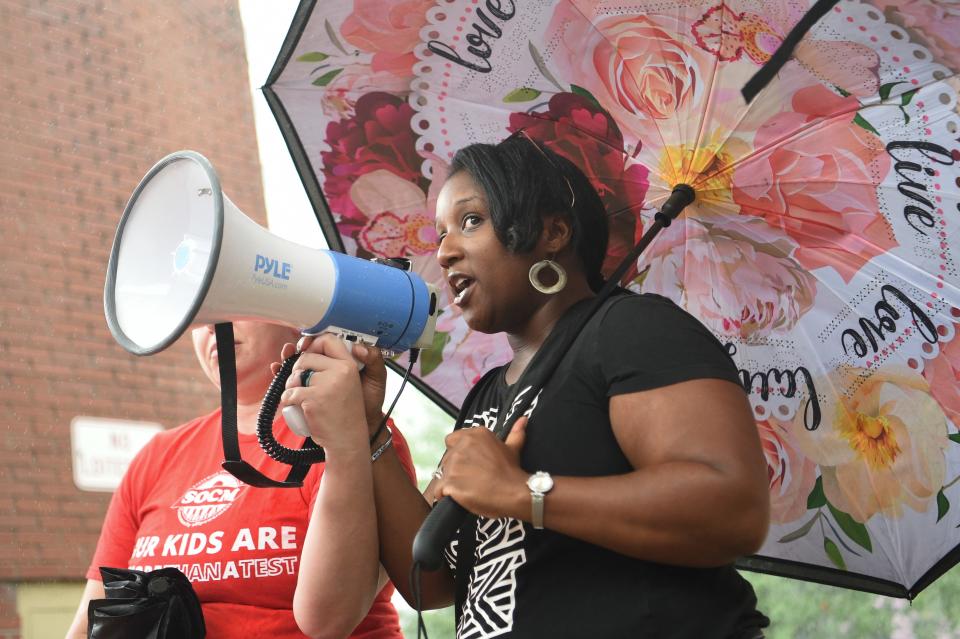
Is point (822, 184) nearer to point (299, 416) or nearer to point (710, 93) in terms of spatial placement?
point (710, 93)

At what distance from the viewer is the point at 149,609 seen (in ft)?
6.52

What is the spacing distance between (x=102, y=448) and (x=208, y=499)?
10.4ft

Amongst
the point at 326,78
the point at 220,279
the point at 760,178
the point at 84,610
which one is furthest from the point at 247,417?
the point at 760,178

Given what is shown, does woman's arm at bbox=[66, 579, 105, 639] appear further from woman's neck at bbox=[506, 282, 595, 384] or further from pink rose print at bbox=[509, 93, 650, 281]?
pink rose print at bbox=[509, 93, 650, 281]

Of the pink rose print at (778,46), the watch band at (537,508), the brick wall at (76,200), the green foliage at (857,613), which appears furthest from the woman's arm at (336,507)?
the green foliage at (857,613)

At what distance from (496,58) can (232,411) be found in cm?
87

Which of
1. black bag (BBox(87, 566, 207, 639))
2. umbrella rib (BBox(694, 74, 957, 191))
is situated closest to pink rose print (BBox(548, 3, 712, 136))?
umbrella rib (BBox(694, 74, 957, 191))

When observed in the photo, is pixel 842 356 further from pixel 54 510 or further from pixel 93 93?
pixel 93 93

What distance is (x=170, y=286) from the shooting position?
1.68 meters

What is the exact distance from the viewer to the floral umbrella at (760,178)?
180cm

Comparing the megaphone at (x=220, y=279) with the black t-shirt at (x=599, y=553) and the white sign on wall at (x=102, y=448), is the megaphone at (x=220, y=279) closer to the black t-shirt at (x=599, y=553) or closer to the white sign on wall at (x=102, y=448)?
the black t-shirt at (x=599, y=553)

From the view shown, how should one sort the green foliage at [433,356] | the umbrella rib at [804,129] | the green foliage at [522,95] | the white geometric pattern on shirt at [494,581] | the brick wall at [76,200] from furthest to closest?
the brick wall at [76,200] → the green foliage at [433,356] → the green foliage at [522,95] → the umbrella rib at [804,129] → the white geometric pattern on shirt at [494,581]

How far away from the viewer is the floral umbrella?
180cm

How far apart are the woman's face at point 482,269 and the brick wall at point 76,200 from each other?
342cm
